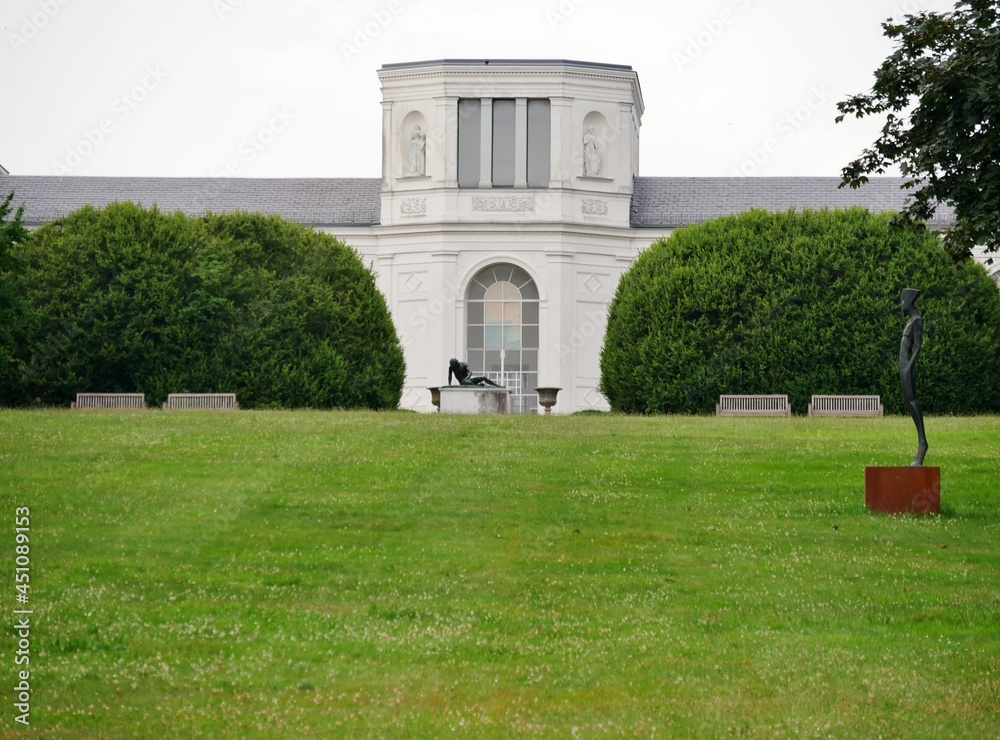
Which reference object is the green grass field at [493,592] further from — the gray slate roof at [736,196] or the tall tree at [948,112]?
the gray slate roof at [736,196]

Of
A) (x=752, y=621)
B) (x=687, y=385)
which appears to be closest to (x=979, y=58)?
(x=752, y=621)

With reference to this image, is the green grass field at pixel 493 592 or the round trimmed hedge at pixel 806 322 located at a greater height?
the round trimmed hedge at pixel 806 322

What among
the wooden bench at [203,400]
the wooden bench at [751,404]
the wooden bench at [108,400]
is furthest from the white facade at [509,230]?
the wooden bench at [108,400]

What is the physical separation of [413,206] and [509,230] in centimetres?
372

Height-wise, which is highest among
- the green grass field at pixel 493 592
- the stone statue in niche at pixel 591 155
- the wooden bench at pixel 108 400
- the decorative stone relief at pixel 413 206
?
the stone statue in niche at pixel 591 155

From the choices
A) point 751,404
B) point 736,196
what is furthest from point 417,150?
point 751,404

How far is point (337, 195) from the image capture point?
5881 cm

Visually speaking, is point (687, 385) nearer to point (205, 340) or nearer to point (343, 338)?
point (343, 338)

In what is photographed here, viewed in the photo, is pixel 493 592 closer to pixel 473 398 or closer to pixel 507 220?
pixel 473 398

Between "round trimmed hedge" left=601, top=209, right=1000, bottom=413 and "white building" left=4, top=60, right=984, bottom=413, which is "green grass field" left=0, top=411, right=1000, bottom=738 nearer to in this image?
"round trimmed hedge" left=601, top=209, right=1000, bottom=413

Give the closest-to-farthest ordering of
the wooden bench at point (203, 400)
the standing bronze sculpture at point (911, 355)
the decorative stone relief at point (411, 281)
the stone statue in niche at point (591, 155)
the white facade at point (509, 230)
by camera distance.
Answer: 1. the standing bronze sculpture at point (911, 355)
2. the wooden bench at point (203, 400)
3. the white facade at point (509, 230)
4. the decorative stone relief at point (411, 281)
5. the stone statue in niche at point (591, 155)

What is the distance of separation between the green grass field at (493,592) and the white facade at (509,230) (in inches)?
1173

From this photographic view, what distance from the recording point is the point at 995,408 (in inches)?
1722

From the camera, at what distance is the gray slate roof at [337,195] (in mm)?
57344
